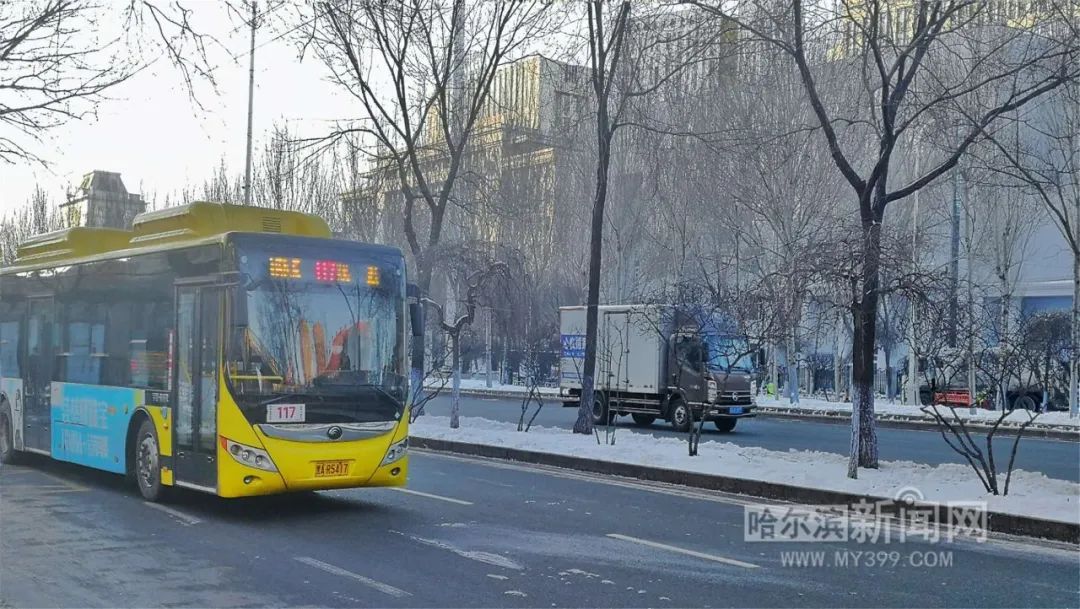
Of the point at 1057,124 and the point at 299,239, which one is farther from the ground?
the point at 1057,124

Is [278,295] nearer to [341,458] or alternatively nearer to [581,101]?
[341,458]

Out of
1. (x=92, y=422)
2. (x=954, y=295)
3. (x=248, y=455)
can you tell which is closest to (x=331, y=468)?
(x=248, y=455)

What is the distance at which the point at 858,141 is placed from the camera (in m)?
33.7

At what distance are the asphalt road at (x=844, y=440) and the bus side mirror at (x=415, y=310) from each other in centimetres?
960

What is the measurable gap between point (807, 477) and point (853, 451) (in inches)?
26.1

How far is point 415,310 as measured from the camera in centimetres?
1267

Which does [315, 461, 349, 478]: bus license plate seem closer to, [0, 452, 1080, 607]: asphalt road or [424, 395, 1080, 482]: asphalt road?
[0, 452, 1080, 607]: asphalt road

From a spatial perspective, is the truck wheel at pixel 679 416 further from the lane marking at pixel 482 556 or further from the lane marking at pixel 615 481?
the lane marking at pixel 482 556

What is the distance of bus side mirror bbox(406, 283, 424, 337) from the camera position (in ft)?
41.4

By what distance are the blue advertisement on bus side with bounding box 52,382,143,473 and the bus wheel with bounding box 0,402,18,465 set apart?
207 centimetres

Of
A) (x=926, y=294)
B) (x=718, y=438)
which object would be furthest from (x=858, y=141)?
(x=926, y=294)

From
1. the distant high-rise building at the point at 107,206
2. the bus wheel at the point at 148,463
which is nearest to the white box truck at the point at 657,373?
the bus wheel at the point at 148,463

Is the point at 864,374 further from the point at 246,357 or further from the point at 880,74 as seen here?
the point at 246,357

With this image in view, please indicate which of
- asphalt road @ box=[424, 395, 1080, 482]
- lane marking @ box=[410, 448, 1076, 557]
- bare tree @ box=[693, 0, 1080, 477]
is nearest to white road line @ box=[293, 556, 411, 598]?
lane marking @ box=[410, 448, 1076, 557]
